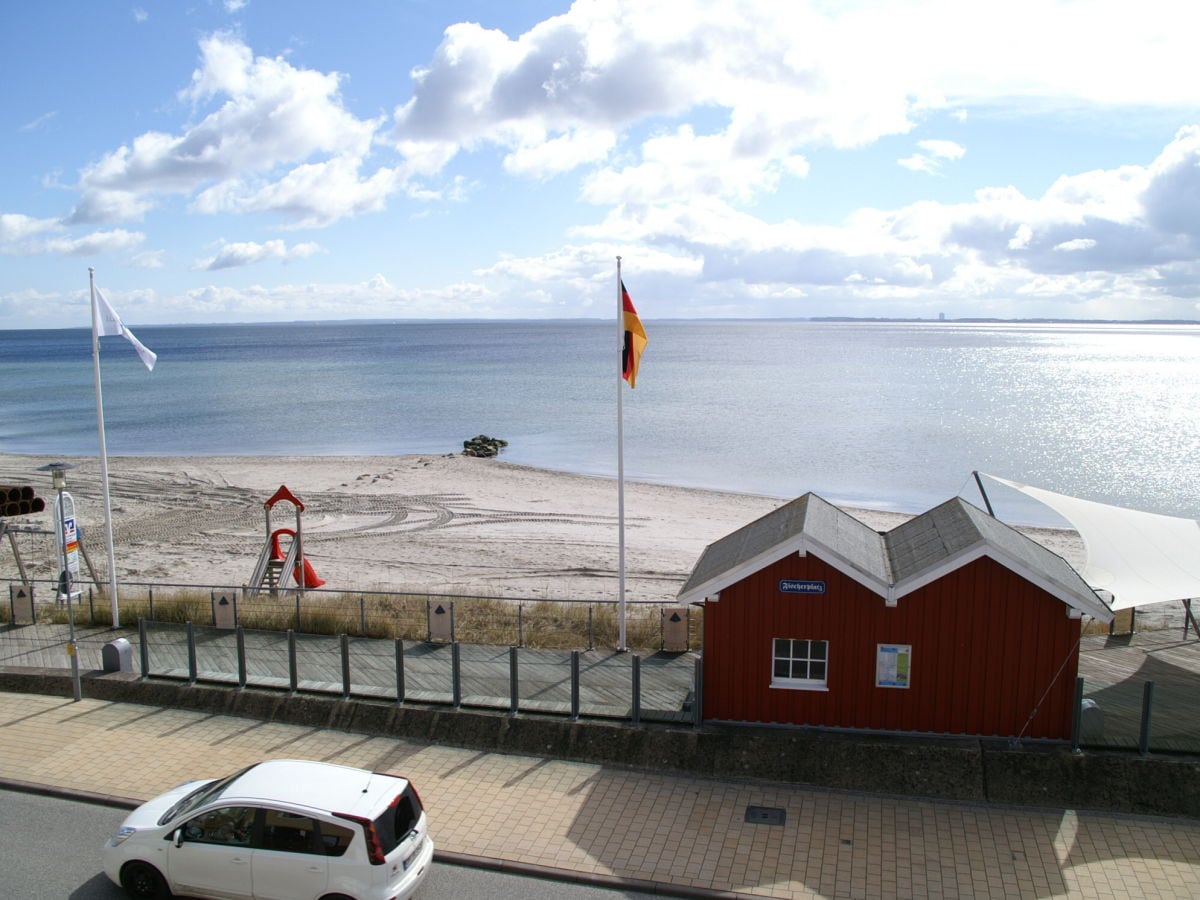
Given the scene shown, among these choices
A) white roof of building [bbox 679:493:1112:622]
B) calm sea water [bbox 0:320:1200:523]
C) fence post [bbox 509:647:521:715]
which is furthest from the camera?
calm sea water [bbox 0:320:1200:523]

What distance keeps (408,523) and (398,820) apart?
2685 cm

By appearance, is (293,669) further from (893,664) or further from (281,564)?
(281,564)

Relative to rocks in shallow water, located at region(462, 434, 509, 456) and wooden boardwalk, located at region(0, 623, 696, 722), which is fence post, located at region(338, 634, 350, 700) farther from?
rocks in shallow water, located at region(462, 434, 509, 456)

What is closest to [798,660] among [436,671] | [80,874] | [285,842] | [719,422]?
[436,671]

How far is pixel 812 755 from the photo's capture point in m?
12.3

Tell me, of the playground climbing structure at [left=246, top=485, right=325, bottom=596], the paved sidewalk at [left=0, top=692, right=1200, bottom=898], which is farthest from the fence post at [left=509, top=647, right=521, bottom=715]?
the playground climbing structure at [left=246, top=485, right=325, bottom=596]

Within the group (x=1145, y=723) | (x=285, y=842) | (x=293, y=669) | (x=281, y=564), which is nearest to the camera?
(x=285, y=842)

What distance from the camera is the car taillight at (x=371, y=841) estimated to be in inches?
349

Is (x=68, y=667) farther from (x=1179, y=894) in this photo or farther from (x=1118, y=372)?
(x=1118, y=372)

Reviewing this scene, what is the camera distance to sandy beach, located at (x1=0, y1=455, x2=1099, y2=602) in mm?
27250

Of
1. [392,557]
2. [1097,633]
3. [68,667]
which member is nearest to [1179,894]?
[1097,633]

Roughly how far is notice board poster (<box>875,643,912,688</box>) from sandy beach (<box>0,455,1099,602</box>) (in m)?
12.0

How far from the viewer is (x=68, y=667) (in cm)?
1609

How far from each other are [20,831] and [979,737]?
11889mm
